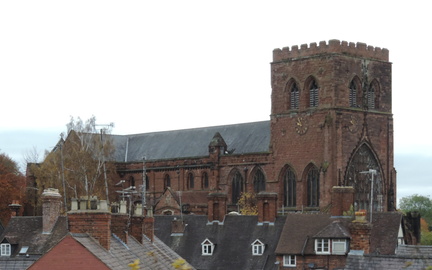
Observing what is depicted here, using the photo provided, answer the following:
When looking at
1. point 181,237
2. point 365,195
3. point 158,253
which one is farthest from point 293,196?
point 158,253

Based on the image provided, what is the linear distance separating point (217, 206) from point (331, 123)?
111ft

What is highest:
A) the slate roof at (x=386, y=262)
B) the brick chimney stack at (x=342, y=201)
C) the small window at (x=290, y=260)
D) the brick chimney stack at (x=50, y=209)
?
the brick chimney stack at (x=342, y=201)

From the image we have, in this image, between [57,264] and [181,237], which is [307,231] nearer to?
[181,237]

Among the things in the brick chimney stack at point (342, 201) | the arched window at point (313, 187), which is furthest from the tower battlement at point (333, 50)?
the brick chimney stack at point (342, 201)

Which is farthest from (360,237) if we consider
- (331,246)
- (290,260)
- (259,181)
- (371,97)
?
(259,181)

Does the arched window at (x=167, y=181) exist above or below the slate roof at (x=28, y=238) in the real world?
above

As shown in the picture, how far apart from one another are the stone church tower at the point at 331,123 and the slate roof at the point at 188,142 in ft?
15.9

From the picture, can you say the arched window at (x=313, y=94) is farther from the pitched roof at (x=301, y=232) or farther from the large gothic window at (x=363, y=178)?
the pitched roof at (x=301, y=232)

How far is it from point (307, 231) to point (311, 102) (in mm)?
42961

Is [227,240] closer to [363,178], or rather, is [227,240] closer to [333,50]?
[363,178]

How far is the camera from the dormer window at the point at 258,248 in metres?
67.2

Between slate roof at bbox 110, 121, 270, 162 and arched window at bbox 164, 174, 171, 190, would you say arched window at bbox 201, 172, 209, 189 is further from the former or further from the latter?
arched window at bbox 164, 174, 171, 190

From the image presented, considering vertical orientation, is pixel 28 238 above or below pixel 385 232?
below

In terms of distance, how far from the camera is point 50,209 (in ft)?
164
